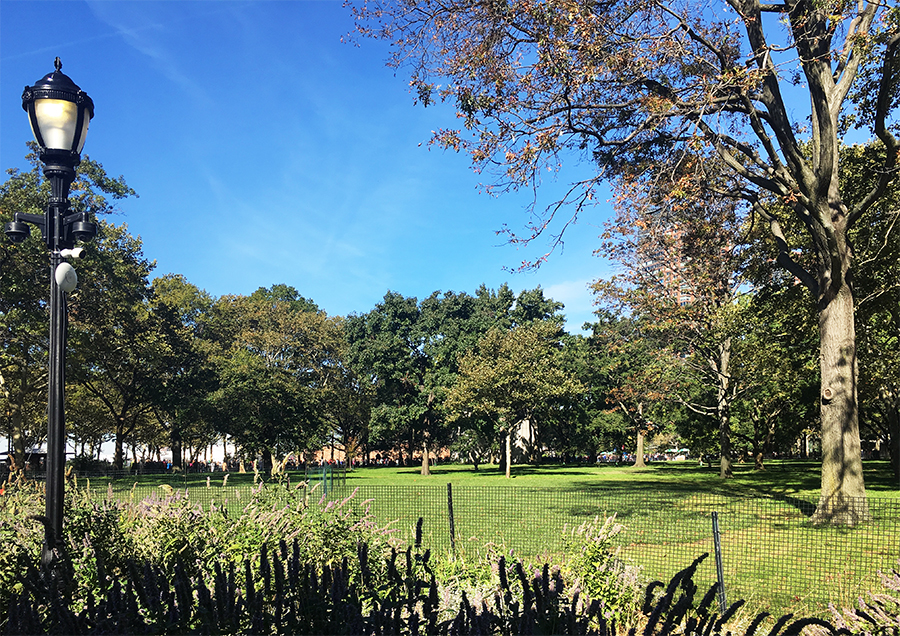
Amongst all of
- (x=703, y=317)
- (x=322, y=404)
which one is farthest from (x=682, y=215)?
(x=322, y=404)

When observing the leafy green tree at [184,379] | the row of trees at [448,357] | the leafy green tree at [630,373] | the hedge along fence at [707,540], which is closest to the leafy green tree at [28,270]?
the row of trees at [448,357]

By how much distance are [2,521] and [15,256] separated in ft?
68.2

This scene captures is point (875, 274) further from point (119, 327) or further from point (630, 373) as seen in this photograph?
point (119, 327)

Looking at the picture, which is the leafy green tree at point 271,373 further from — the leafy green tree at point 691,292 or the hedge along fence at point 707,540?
the hedge along fence at point 707,540

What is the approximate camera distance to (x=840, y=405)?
13594 mm

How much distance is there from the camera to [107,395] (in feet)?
146

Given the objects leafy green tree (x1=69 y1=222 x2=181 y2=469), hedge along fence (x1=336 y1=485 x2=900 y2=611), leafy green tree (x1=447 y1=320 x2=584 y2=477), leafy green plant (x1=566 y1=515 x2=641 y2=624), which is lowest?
hedge along fence (x1=336 y1=485 x2=900 y2=611)

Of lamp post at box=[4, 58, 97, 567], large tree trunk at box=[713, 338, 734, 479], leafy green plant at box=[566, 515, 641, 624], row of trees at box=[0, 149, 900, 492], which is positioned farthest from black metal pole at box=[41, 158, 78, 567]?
large tree trunk at box=[713, 338, 734, 479]

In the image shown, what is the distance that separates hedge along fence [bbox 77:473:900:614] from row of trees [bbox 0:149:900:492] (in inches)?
254

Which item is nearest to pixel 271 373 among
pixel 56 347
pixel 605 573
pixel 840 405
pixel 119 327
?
pixel 119 327

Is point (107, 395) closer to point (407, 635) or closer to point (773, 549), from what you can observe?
point (773, 549)

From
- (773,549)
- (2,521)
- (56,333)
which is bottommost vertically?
(773,549)

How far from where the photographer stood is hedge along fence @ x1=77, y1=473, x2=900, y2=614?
708cm

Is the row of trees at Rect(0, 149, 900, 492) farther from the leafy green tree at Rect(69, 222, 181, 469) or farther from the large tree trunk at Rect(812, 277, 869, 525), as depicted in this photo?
the large tree trunk at Rect(812, 277, 869, 525)
